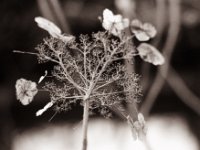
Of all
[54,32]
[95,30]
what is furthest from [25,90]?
[95,30]

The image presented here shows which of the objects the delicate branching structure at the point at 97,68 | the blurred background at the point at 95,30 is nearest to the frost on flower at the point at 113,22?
the delicate branching structure at the point at 97,68

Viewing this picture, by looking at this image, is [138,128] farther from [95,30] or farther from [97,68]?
[95,30]

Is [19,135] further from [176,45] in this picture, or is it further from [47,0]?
[176,45]

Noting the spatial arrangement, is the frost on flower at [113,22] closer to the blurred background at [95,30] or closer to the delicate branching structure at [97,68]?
the delicate branching structure at [97,68]

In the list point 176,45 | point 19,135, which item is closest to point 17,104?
point 19,135

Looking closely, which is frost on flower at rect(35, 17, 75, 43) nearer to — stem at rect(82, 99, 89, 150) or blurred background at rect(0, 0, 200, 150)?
stem at rect(82, 99, 89, 150)

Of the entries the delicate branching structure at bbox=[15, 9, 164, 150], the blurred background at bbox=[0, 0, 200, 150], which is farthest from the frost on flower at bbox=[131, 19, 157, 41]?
the blurred background at bbox=[0, 0, 200, 150]
